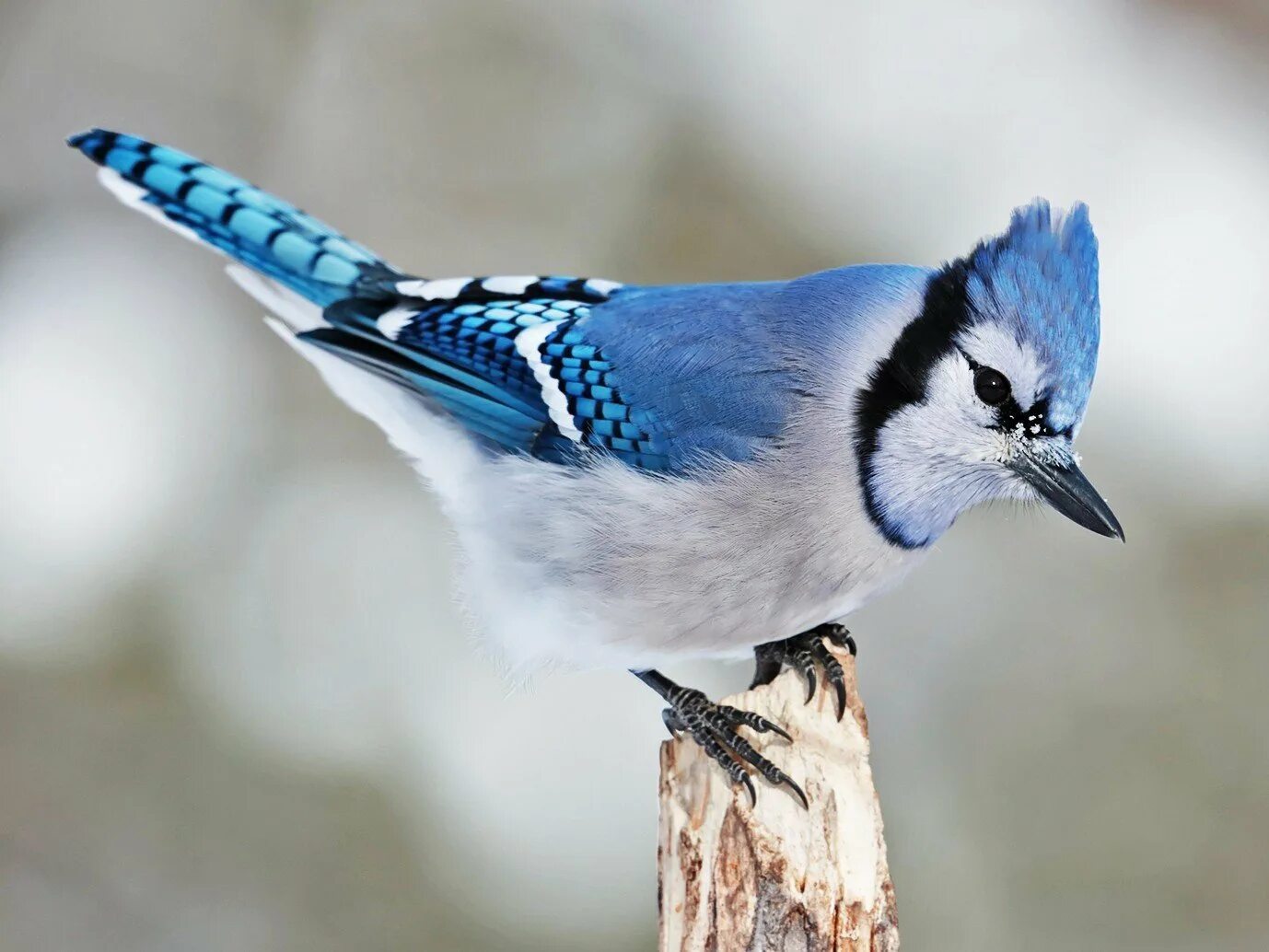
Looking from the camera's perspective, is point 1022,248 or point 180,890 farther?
point 180,890

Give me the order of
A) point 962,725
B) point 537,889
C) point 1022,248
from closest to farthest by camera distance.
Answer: point 1022,248, point 537,889, point 962,725

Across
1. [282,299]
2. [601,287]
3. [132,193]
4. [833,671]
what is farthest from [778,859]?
[132,193]

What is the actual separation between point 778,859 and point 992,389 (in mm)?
542

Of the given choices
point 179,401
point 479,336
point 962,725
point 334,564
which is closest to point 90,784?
point 334,564

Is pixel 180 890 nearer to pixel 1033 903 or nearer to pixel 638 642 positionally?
pixel 638 642

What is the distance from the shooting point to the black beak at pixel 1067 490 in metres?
1.45

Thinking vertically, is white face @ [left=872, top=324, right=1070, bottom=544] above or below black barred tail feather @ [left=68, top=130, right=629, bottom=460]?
below

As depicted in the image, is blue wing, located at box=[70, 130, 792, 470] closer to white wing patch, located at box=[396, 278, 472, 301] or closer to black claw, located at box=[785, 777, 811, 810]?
white wing patch, located at box=[396, 278, 472, 301]

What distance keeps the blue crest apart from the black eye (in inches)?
1.9

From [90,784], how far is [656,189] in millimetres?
1805

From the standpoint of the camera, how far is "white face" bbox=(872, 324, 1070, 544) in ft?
4.70

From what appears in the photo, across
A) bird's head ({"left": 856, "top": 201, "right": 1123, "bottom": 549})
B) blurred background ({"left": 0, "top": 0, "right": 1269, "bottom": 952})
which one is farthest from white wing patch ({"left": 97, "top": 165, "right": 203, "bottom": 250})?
bird's head ({"left": 856, "top": 201, "right": 1123, "bottom": 549})

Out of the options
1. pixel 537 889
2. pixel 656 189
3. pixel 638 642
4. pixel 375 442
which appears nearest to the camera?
pixel 638 642

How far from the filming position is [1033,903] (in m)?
2.67
